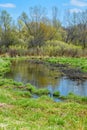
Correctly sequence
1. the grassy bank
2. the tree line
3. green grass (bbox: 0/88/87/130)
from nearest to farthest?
the grassy bank, green grass (bbox: 0/88/87/130), the tree line

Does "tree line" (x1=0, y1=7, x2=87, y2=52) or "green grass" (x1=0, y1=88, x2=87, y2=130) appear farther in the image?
"tree line" (x1=0, y1=7, x2=87, y2=52)

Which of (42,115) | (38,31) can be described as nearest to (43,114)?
(42,115)

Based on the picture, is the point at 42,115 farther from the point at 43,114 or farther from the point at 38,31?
the point at 38,31

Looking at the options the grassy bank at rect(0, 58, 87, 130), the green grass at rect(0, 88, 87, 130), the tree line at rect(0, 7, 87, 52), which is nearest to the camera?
the grassy bank at rect(0, 58, 87, 130)

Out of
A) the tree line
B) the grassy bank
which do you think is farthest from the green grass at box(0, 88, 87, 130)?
the tree line

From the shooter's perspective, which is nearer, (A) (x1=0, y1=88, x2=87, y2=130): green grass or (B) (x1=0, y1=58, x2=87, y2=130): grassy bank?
(B) (x1=0, y1=58, x2=87, y2=130): grassy bank

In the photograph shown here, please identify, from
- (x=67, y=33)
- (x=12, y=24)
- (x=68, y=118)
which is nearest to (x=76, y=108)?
(x=68, y=118)

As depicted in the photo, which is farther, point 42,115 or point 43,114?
point 43,114

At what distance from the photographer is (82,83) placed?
76.3 feet

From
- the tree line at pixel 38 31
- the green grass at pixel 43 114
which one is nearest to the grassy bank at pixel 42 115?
the green grass at pixel 43 114

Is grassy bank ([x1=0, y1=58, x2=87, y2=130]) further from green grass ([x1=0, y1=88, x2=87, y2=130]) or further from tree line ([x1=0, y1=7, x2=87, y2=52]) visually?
tree line ([x1=0, y1=7, x2=87, y2=52])

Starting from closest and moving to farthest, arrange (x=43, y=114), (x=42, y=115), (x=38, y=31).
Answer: (x=42, y=115) < (x=43, y=114) < (x=38, y=31)

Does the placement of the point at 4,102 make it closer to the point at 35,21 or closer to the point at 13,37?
the point at 13,37

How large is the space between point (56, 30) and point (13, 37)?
13.2 meters
